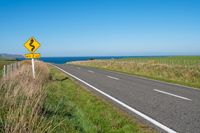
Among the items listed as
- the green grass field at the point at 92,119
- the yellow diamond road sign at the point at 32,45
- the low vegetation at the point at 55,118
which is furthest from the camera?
the yellow diamond road sign at the point at 32,45

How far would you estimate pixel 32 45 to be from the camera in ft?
41.2

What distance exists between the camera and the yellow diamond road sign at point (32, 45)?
41.0 ft

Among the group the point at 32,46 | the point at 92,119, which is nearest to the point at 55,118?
the point at 92,119

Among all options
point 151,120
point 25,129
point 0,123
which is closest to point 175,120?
point 151,120

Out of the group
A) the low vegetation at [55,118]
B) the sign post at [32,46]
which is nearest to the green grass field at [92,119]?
the low vegetation at [55,118]

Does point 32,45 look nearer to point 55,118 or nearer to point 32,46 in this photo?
point 32,46

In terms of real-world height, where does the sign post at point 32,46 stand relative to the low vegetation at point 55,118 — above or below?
above

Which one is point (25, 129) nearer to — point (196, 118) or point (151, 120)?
point (151, 120)

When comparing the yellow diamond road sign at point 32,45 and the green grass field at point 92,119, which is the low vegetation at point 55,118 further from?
the yellow diamond road sign at point 32,45

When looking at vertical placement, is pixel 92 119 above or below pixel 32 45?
below

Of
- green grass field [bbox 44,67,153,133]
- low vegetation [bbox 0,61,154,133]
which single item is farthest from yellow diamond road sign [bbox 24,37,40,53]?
green grass field [bbox 44,67,153,133]

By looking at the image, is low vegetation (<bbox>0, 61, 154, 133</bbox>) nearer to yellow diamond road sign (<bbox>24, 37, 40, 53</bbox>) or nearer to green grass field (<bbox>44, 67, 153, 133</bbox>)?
green grass field (<bbox>44, 67, 153, 133</bbox>)

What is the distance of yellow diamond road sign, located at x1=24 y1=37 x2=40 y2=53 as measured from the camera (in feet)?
41.0

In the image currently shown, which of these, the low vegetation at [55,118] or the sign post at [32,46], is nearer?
the low vegetation at [55,118]
